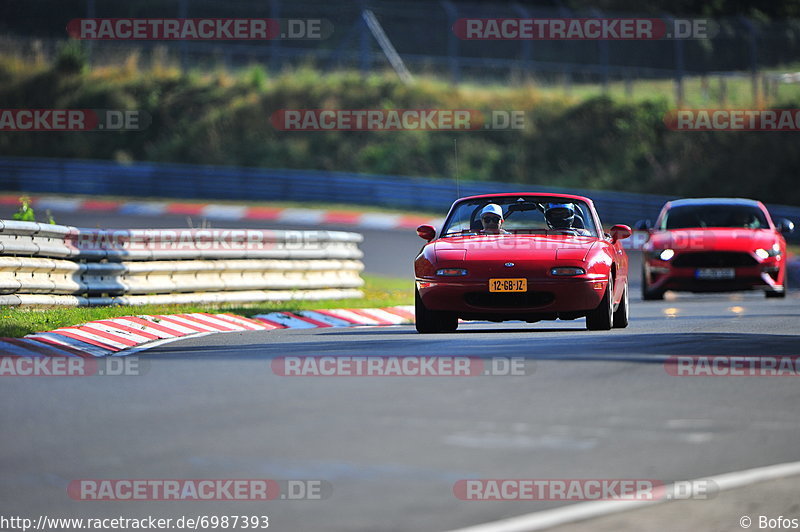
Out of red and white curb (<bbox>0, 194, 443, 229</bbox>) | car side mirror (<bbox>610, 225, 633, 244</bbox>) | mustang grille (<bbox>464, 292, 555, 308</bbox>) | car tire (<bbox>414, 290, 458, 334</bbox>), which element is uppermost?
red and white curb (<bbox>0, 194, 443, 229</bbox>)

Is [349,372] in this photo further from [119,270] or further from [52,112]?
[52,112]

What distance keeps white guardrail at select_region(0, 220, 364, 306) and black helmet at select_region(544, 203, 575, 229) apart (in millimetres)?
4725

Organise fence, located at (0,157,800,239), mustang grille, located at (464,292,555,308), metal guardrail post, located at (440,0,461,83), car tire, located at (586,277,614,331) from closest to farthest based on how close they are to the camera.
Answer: mustang grille, located at (464,292,555,308) → car tire, located at (586,277,614,331) → metal guardrail post, located at (440,0,461,83) → fence, located at (0,157,800,239)

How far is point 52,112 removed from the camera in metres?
46.0

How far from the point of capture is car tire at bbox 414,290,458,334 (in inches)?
529

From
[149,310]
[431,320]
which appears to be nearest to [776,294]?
[431,320]

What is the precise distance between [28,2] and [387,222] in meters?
15.8

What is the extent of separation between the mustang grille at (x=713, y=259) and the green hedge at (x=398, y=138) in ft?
63.6

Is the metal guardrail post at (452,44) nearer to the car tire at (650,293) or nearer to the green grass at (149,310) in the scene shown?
the green grass at (149,310)

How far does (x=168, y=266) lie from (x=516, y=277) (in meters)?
5.26

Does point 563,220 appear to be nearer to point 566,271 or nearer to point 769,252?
point 566,271

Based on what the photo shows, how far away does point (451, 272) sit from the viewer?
513 inches

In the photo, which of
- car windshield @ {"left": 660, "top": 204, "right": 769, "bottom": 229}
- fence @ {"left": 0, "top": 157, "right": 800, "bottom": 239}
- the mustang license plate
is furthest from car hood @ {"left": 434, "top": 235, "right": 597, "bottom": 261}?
fence @ {"left": 0, "top": 157, "right": 800, "bottom": 239}

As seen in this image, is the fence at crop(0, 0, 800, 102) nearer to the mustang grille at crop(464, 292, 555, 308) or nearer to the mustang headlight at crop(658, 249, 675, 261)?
the mustang headlight at crop(658, 249, 675, 261)
